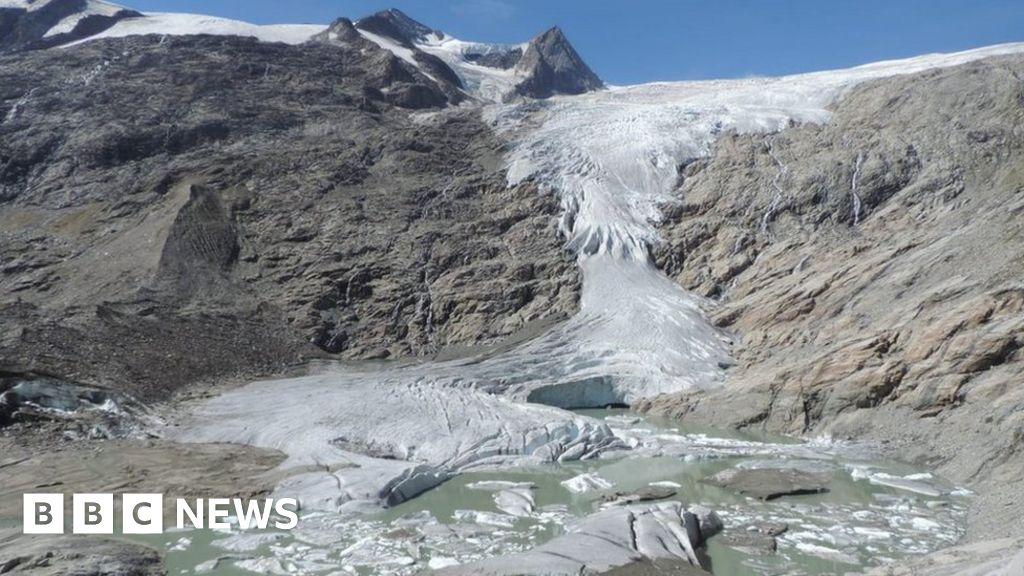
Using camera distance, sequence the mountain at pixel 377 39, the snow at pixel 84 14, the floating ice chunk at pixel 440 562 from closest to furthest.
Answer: the floating ice chunk at pixel 440 562
the mountain at pixel 377 39
the snow at pixel 84 14

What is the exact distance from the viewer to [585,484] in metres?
13.3

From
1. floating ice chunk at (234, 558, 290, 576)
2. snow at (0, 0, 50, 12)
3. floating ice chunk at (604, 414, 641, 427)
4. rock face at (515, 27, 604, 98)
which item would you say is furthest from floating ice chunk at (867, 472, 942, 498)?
snow at (0, 0, 50, 12)

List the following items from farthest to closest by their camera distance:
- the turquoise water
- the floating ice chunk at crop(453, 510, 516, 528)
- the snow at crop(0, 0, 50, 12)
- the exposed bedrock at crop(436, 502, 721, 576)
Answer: the snow at crop(0, 0, 50, 12)
the floating ice chunk at crop(453, 510, 516, 528)
the turquoise water
the exposed bedrock at crop(436, 502, 721, 576)

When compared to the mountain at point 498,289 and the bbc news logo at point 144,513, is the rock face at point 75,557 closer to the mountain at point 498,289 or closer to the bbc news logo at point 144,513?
the mountain at point 498,289

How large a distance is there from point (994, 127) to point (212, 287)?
26553mm

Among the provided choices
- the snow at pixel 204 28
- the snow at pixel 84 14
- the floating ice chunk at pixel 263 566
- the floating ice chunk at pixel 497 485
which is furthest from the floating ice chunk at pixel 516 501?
the snow at pixel 84 14

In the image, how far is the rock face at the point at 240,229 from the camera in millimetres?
22984

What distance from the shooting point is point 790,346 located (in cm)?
2075

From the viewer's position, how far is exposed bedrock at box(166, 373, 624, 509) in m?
13.0

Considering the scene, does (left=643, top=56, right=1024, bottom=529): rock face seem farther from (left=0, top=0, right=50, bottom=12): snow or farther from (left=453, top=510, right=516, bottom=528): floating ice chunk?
(left=0, top=0, right=50, bottom=12): snow

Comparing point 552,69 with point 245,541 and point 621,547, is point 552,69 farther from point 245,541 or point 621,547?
point 621,547

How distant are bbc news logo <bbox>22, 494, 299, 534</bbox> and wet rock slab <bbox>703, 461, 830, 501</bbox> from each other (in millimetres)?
6577

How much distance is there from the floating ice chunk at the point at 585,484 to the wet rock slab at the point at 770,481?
1.67 m

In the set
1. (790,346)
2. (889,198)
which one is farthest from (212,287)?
(889,198)
